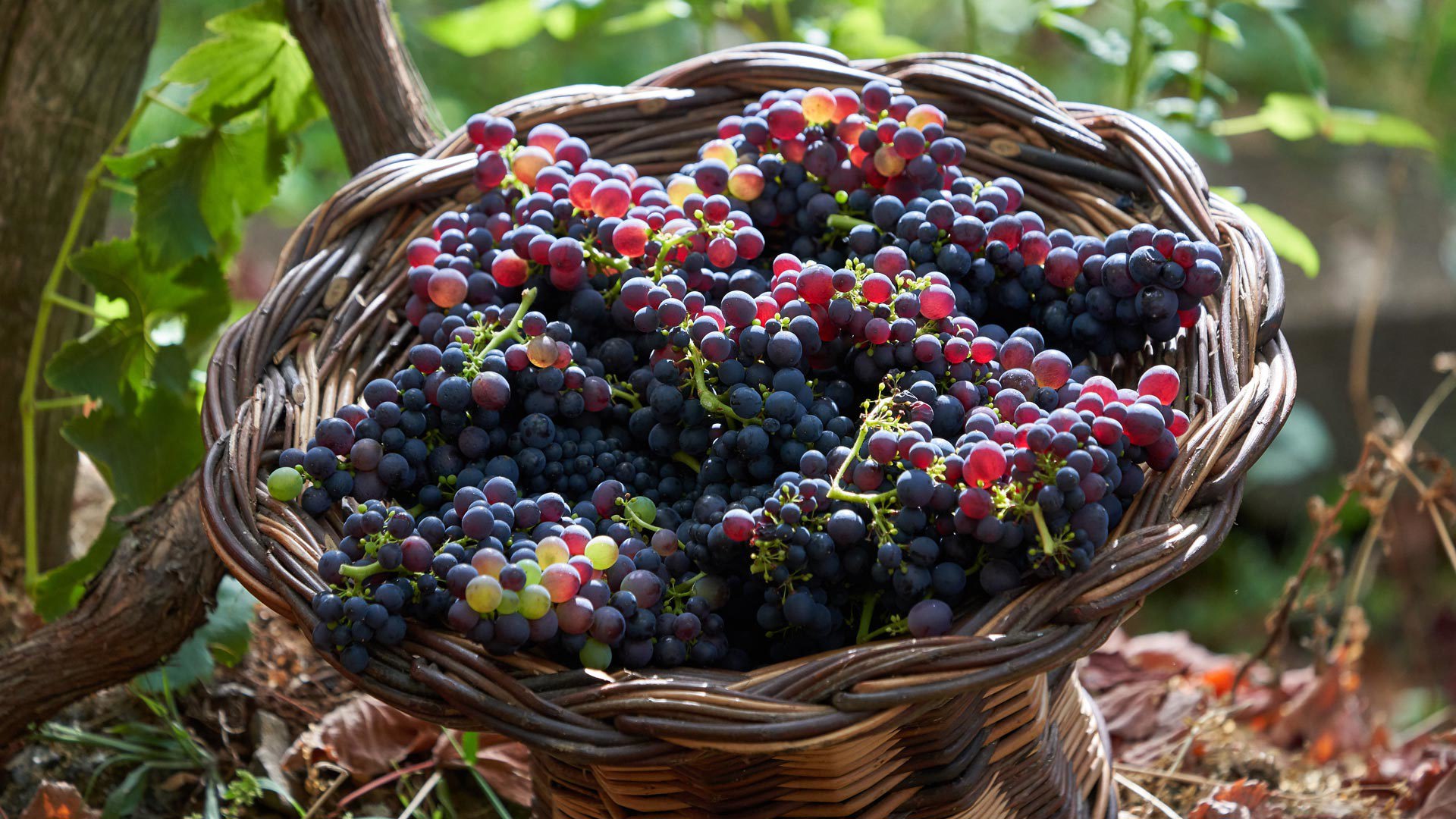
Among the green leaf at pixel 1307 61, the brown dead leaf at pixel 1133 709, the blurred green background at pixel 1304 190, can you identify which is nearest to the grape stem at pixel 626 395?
the brown dead leaf at pixel 1133 709

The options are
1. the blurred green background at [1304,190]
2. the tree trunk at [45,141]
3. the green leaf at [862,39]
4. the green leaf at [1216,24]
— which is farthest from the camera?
the blurred green background at [1304,190]

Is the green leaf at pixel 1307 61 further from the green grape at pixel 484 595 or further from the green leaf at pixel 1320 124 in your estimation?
the green grape at pixel 484 595

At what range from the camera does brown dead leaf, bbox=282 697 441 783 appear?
1.20 m

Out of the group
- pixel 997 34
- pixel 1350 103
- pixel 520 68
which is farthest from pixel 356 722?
pixel 1350 103

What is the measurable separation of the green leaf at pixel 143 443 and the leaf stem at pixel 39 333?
0.14 metres

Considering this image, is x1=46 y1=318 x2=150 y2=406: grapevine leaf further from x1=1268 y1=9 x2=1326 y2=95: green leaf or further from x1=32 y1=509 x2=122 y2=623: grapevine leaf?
x1=1268 y1=9 x2=1326 y2=95: green leaf

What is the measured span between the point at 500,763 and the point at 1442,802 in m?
0.97

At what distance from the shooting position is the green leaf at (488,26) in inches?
65.3

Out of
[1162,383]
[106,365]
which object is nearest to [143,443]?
[106,365]

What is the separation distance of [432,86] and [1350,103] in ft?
8.26

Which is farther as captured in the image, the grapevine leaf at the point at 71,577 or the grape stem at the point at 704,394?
the grapevine leaf at the point at 71,577

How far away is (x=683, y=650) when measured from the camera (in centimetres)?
77

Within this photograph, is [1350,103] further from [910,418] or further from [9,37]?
[9,37]

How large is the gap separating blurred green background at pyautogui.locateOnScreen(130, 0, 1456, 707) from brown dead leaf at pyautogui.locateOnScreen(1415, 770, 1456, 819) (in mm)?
1230
